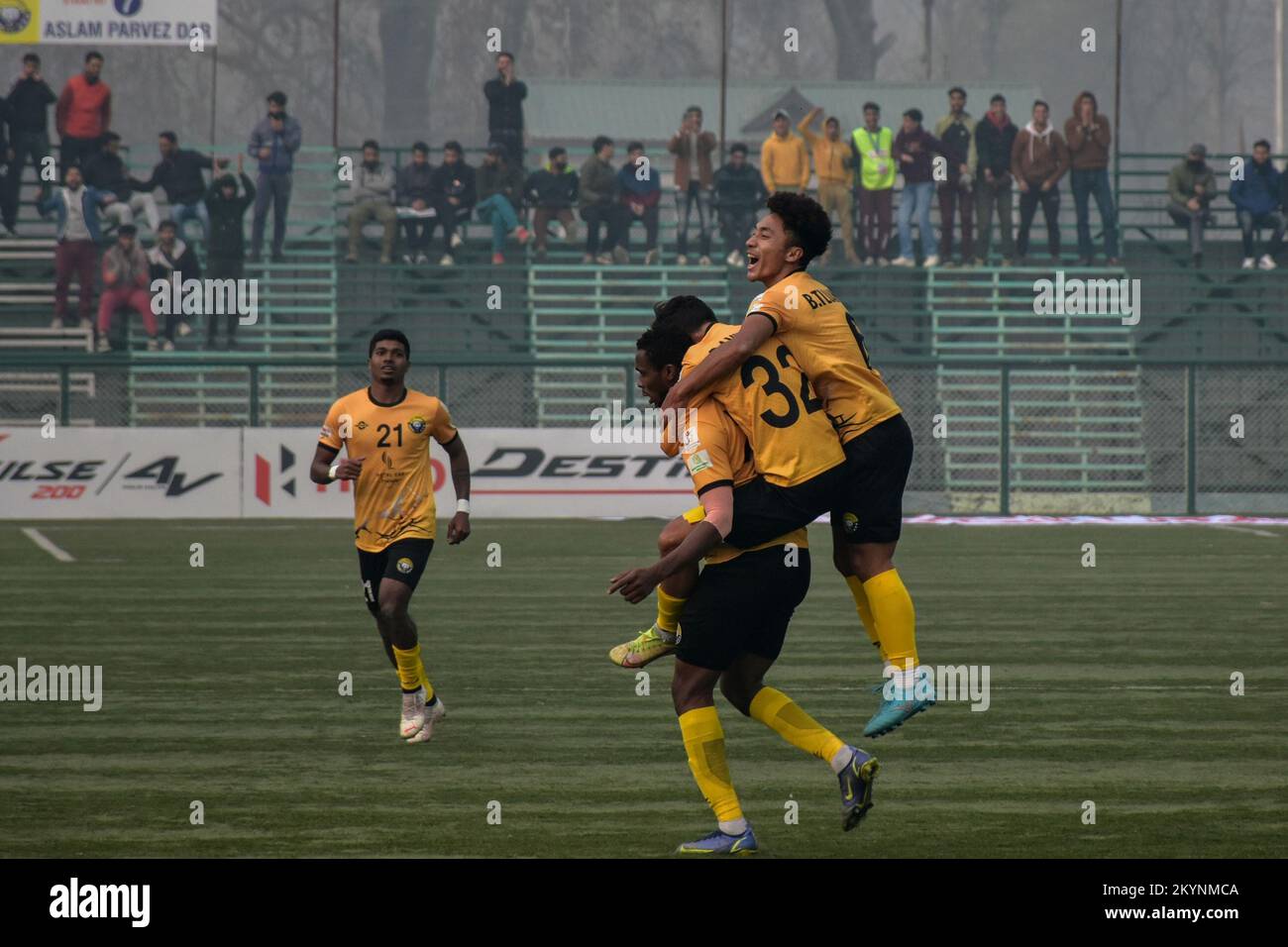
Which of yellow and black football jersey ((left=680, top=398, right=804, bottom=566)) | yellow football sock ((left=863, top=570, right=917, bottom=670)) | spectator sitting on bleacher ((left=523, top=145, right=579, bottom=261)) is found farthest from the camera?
spectator sitting on bleacher ((left=523, top=145, right=579, bottom=261))

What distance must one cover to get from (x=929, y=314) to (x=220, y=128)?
48.0m

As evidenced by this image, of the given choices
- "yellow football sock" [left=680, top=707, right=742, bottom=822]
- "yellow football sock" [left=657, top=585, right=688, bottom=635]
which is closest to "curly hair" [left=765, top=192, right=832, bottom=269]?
"yellow football sock" [left=657, top=585, right=688, bottom=635]

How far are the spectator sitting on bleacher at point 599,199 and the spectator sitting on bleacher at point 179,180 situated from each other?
6070 mm

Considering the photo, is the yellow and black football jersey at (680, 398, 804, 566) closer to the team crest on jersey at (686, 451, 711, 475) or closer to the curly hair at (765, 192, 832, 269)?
the team crest on jersey at (686, 451, 711, 475)

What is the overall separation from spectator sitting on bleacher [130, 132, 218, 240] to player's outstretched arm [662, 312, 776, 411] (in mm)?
25233

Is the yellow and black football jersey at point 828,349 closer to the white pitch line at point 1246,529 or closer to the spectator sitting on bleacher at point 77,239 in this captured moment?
the white pitch line at point 1246,529

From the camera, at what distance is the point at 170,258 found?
31.0 metres

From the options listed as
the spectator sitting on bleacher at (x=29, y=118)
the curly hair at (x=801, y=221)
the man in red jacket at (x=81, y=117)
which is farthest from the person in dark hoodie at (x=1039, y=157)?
the curly hair at (x=801, y=221)

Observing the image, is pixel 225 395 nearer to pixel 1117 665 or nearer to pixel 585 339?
pixel 585 339

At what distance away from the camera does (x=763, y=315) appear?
791 cm

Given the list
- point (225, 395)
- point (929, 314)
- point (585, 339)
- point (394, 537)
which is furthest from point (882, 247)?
point (394, 537)

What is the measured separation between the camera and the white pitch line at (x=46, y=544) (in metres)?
21.6

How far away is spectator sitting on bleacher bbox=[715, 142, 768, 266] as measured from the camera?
3281 centimetres

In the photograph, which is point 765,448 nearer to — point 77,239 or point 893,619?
point 893,619
